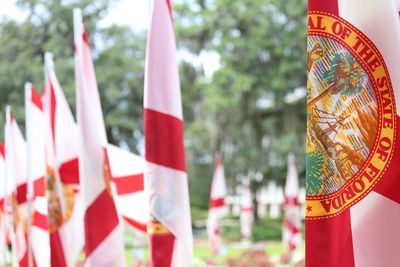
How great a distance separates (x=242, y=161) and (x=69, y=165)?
19076 millimetres

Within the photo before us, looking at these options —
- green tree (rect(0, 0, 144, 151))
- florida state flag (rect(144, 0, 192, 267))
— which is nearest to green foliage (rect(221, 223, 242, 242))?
green tree (rect(0, 0, 144, 151))

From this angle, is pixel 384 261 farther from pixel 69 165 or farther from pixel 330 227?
pixel 69 165

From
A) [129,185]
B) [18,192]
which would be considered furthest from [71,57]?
[129,185]

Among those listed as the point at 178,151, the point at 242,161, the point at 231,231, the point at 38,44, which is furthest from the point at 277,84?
the point at 178,151

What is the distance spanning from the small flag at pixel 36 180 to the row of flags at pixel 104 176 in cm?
1

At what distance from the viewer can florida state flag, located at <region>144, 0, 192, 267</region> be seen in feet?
14.5

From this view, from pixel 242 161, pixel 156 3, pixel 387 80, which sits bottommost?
pixel 242 161

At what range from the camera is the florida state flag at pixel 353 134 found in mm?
3133

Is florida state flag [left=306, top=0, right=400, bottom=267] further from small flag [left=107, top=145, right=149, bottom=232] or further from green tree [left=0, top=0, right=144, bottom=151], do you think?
green tree [left=0, top=0, right=144, bottom=151]

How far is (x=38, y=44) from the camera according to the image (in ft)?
83.6

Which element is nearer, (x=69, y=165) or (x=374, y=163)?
(x=374, y=163)

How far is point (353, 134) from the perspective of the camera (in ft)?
10.6

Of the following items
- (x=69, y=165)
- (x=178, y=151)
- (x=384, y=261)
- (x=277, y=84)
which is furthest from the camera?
(x=277, y=84)

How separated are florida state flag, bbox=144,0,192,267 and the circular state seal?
1410mm
